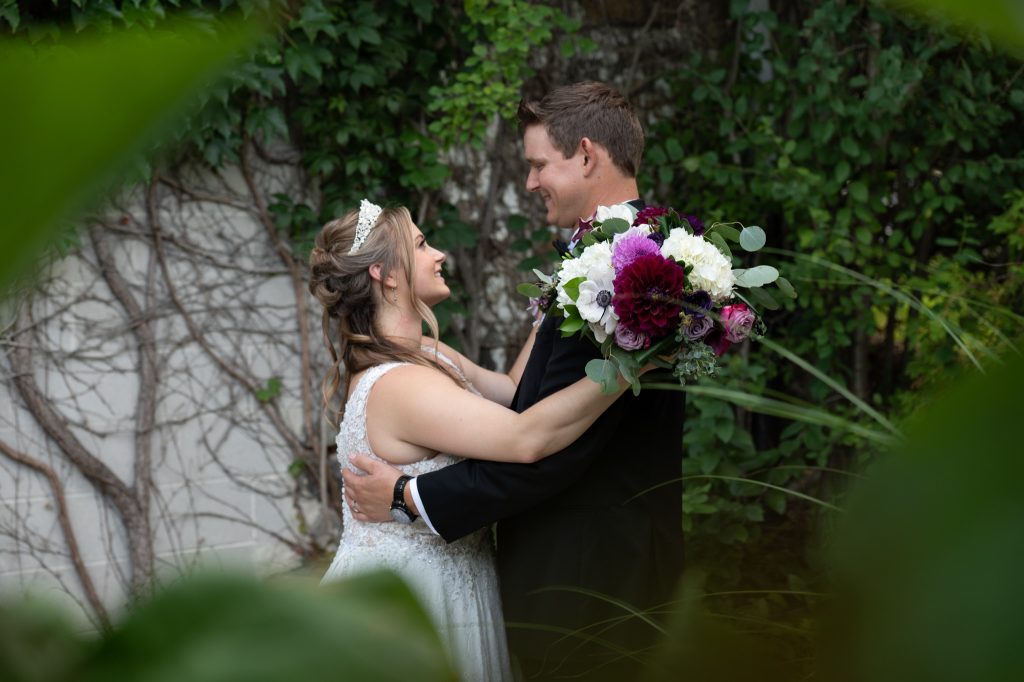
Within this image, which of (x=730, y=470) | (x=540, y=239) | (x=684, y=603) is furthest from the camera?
(x=540, y=239)

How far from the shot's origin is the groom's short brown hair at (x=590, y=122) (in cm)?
251

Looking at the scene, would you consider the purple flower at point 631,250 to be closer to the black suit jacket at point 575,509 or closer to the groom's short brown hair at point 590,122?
the black suit jacket at point 575,509

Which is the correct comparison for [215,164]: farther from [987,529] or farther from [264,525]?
[987,529]

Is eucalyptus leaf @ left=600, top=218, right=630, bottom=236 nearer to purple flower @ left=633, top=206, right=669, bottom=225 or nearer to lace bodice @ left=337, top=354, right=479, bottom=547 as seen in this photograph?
purple flower @ left=633, top=206, right=669, bottom=225

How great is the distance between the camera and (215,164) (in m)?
4.20

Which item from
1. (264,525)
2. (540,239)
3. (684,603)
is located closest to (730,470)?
(540,239)

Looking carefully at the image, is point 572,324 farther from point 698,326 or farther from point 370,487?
point 370,487

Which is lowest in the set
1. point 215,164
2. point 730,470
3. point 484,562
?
point 484,562

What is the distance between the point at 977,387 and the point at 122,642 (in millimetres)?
146

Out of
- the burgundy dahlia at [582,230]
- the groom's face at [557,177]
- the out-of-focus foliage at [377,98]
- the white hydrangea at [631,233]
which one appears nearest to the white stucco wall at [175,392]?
the out-of-focus foliage at [377,98]

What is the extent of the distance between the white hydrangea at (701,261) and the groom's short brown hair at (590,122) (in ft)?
2.30

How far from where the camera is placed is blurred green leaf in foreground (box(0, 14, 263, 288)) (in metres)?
0.14

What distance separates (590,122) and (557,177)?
0.52 ft

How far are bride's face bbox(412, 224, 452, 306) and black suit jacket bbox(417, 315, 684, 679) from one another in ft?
1.30
